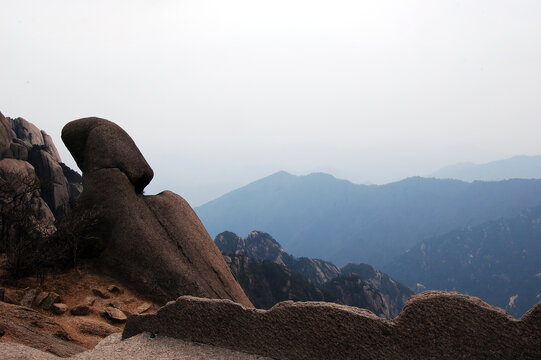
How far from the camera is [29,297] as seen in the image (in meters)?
11.6

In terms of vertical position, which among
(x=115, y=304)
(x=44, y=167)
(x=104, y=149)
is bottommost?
(x=115, y=304)

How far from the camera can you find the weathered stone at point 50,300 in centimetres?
1145

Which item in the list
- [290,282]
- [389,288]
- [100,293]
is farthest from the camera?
[389,288]

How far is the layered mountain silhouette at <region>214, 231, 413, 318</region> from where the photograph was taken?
67.6m

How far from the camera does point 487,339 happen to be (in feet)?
20.7

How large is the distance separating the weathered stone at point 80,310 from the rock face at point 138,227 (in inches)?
86.1

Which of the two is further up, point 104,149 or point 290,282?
point 104,149

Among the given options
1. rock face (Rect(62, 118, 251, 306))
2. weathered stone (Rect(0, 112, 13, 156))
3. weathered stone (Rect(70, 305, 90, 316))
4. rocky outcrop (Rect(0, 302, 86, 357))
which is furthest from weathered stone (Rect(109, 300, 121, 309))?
weathered stone (Rect(0, 112, 13, 156))

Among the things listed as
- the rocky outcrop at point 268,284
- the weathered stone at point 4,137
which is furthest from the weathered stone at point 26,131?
the rocky outcrop at point 268,284

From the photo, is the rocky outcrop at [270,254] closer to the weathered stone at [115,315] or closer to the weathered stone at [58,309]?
the weathered stone at [115,315]

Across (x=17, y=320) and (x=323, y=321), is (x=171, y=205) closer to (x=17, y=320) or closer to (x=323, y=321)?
(x=17, y=320)

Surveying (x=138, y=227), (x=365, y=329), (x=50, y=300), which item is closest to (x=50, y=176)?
(x=138, y=227)

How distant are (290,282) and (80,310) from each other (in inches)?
2567

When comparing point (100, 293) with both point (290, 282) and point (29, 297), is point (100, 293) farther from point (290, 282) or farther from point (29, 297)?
point (290, 282)
